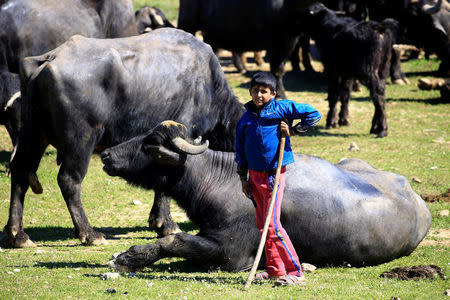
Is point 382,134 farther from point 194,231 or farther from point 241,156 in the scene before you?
point 241,156

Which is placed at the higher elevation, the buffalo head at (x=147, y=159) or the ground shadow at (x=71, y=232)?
the buffalo head at (x=147, y=159)

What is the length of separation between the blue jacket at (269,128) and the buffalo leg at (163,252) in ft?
3.16

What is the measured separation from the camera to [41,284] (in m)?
5.70

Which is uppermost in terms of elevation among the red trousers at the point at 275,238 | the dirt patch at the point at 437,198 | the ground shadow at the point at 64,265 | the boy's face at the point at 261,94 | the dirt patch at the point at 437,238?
the boy's face at the point at 261,94

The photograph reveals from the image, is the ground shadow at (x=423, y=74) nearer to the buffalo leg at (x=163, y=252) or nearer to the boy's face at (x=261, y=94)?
the buffalo leg at (x=163, y=252)

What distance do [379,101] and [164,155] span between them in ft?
25.7

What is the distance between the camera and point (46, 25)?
1066 cm

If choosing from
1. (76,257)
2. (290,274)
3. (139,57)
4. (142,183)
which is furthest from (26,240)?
(290,274)

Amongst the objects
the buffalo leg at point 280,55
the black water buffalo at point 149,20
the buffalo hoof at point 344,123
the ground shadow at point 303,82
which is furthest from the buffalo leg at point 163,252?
the black water buffalo at point 149,20

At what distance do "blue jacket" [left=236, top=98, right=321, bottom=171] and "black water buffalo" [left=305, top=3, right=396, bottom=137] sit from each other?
25.6 feet

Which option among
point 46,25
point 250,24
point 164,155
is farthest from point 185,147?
point 250,24

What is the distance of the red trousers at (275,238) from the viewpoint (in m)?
5.68

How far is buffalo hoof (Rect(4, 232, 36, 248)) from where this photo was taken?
7.37 metres

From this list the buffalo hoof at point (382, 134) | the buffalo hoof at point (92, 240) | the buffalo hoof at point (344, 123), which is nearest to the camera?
the buffalo hoof at point (92, 240)
